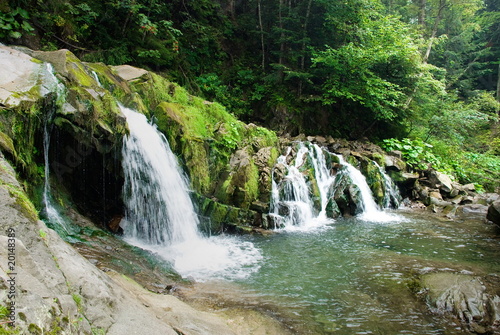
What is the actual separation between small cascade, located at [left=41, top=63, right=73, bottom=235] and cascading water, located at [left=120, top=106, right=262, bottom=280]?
1.47 m

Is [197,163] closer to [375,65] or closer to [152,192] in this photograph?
[152,192]

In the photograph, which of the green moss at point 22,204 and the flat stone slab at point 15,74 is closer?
the green moss at point 22,204

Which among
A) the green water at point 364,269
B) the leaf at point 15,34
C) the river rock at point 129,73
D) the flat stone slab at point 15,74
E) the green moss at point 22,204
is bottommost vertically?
the green water at point 364,269

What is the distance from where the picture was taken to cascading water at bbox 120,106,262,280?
6527 millimetres

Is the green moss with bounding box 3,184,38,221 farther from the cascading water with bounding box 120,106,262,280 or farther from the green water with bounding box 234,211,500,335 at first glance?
the cascading water with bounding box 120,106,262,280

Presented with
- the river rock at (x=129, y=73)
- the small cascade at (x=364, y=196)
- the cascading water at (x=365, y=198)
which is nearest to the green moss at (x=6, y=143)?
the river rock at (x=129, y=73)

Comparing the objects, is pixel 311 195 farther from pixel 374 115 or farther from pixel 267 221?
pixel 374 115

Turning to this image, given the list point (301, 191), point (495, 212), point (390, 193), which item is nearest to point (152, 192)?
point (301, 191)

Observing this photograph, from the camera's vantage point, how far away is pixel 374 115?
16.0 meters

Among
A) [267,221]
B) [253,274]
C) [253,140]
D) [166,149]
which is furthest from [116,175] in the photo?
[253,140]

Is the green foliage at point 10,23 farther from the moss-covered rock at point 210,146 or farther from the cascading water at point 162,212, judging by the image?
the cascading water at point 162,212

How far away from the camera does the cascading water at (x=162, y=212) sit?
21.4 feet

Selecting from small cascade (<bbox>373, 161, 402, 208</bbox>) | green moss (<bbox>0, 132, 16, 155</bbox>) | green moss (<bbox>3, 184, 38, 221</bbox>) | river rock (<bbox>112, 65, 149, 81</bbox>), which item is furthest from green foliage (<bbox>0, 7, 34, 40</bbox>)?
small cascade (<bbox>373, 161, 402, 208</bbox>)

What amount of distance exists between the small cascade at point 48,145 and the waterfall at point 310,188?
5.43 meters
